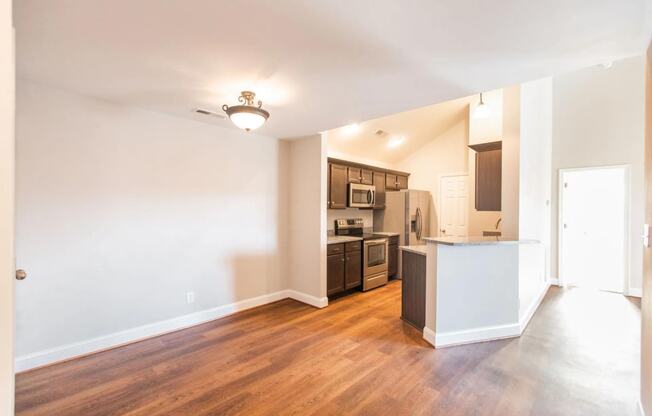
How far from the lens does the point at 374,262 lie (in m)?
4.93

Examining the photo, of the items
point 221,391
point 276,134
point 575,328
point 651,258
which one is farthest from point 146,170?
point 575,328

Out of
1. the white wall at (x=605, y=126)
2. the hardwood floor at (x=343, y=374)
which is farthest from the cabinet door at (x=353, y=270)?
the white wall at (x=605, y=126)

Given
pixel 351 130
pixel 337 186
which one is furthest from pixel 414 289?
pixel 351 130

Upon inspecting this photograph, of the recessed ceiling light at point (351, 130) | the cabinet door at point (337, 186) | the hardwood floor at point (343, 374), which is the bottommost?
the hardwood floor at point (343, 374)

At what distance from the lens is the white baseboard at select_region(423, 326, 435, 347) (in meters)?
2.88

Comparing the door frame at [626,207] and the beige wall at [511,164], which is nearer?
the beige wall at [511,164]

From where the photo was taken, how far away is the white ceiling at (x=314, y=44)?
1.51m

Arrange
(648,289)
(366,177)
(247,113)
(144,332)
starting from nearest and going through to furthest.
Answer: (648,289) < (247,113) < (144,332) < (366,177)

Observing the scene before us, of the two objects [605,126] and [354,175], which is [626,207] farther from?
[354,175]

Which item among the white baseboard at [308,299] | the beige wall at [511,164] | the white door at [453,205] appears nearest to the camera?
the beige wall at [511,164]

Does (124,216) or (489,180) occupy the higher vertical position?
(489,180)

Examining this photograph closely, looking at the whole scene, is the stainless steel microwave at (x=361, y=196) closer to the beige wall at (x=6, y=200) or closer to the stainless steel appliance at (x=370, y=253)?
the stainless steel appliance at (x=370, y=253)

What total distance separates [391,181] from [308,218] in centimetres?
268

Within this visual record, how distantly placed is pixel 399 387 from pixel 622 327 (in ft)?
10.1
